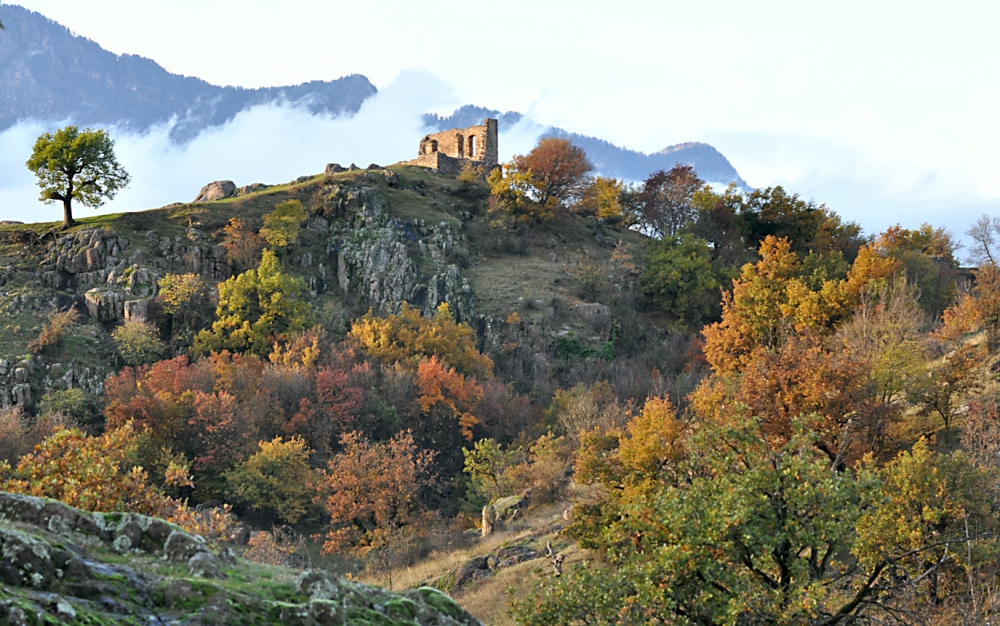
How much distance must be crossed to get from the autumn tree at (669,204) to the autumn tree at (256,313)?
35075mm

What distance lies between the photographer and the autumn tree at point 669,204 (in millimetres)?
72812

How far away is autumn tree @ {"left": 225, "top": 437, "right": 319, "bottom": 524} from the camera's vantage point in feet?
117

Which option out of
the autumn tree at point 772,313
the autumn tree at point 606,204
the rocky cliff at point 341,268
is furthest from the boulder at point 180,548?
the autumn tree at point 606,204

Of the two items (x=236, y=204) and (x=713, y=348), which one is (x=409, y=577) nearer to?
(x=713, y=348)

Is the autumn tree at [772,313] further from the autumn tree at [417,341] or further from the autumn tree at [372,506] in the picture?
the autumn tree at [372,506]

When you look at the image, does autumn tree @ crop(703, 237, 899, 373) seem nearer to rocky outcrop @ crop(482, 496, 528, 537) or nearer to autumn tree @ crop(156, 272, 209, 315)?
rocky outcrop @ crop(482, 496, 528, 537)

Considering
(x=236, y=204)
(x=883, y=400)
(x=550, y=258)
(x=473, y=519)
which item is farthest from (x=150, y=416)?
(x=550, y=258)

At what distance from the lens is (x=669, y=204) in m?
73.6

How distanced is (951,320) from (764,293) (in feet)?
30.3

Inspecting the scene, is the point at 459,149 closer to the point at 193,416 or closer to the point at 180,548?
the point at 193,416

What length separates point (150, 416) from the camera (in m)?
37.6

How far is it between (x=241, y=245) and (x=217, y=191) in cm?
1527

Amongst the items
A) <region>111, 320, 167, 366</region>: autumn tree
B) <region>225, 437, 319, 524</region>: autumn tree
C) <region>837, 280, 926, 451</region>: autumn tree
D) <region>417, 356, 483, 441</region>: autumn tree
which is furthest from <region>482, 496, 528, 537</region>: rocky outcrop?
<region>111, 320, 167, 366</region>: autumn tree

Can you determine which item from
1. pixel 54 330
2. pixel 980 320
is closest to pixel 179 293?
pixel 54 330
